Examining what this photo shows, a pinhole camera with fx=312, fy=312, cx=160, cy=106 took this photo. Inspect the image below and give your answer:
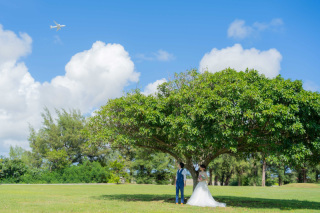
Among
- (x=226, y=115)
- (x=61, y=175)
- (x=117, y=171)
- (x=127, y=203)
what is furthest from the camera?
(x=117, y=171)

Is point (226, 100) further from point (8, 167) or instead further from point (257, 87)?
point (8, 167)

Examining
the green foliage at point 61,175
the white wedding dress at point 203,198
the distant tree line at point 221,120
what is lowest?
the green foliage at point 61,175

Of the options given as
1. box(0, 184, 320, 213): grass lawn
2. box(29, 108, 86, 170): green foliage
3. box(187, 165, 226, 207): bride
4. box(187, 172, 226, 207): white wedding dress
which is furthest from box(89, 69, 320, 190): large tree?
box(29, 108, 86, 170): green foliage

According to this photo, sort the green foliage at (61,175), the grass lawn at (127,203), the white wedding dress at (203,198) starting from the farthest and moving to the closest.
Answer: the green foliage at (61,175) < the white wedding dress at (203,198) < the grass lawn at (127,203)

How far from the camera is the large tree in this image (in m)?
14.8

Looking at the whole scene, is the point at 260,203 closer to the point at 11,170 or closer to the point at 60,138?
the point at 11,170

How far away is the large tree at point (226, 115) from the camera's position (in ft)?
48.5

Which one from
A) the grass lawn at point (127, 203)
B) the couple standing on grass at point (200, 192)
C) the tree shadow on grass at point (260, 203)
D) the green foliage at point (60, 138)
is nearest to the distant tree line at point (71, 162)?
the green foliage at point (60, 138)

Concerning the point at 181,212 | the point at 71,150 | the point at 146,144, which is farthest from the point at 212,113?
the point at 71,150

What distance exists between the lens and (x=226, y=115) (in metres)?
15.2

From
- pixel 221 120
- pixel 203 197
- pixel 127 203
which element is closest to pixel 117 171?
pixel 127 203

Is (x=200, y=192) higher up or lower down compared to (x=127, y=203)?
higher up

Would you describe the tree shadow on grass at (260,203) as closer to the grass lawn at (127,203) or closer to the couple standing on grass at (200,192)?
the grass lawn at (127,203)

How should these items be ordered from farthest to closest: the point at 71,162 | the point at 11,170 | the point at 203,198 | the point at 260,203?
the point at 71,162, the point at 11,170, the point at 260,203, the point at 203,198
